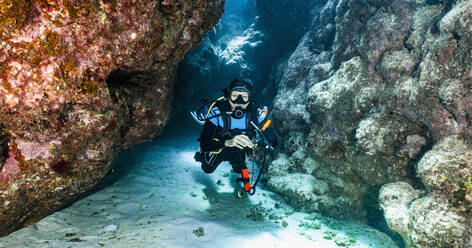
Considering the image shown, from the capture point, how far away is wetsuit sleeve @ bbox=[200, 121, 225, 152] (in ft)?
15.3

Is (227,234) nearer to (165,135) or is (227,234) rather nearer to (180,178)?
(180,178)

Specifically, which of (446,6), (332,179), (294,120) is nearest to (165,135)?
(294,120)

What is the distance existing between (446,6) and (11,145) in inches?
288

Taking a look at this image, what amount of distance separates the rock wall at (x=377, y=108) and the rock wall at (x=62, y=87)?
422 cm

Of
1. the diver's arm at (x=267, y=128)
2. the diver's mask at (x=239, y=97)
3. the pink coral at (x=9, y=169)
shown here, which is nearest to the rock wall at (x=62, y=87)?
the pink coral at (x=9, y=169)

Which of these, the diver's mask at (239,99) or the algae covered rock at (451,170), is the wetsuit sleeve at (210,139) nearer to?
the diver's mask at (239,99)

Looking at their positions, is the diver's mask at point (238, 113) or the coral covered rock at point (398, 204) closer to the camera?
the coral covered rock at point (398, 204)

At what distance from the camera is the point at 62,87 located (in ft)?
8.44

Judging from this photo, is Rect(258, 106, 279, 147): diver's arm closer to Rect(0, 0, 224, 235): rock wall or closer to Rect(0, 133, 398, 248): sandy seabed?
Rect(0, 133, 398, 248): sandy seabed

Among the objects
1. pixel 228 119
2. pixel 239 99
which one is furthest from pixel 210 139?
pixel 239 99

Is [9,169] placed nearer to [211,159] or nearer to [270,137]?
[211,159]

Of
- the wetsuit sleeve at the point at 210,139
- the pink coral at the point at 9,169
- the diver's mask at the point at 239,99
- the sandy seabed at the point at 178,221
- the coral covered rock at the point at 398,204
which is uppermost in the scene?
the diver's mask at the point at 239,99

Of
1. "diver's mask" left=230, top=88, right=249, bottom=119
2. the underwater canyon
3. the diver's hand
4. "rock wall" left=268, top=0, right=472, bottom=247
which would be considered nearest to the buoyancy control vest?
"diver's mask" left=230, top=88, right=249, bottom=119

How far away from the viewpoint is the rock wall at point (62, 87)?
7.62 ft
